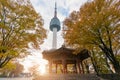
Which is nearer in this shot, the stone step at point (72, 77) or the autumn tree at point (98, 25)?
the autumn tree at point (98, 25)

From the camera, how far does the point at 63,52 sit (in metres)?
20.1

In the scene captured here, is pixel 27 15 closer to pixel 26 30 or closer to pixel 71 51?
pixel 26 30

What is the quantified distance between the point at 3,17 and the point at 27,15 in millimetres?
2013

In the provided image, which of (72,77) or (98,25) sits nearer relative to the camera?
(98,25)

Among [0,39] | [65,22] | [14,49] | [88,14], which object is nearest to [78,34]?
[88,14]

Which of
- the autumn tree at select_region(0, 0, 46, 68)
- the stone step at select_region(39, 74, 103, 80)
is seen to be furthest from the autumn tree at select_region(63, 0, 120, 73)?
the autumn tree at select_region(0, 0, 46, 68)

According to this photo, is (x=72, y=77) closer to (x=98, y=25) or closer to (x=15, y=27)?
(x=98, y=25)

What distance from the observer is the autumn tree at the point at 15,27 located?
42.2 feet

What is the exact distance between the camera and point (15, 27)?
13266 mm

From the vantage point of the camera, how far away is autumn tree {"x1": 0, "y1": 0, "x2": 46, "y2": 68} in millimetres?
12875

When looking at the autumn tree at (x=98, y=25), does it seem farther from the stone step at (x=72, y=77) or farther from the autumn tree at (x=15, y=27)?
the autumn tree at (x=15, y=27)

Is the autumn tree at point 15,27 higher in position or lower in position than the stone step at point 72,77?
higher

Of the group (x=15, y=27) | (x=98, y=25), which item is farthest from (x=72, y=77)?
(x=15, y=27)

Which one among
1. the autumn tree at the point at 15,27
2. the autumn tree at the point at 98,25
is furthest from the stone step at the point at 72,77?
the autumn tree at the point at 15,27
